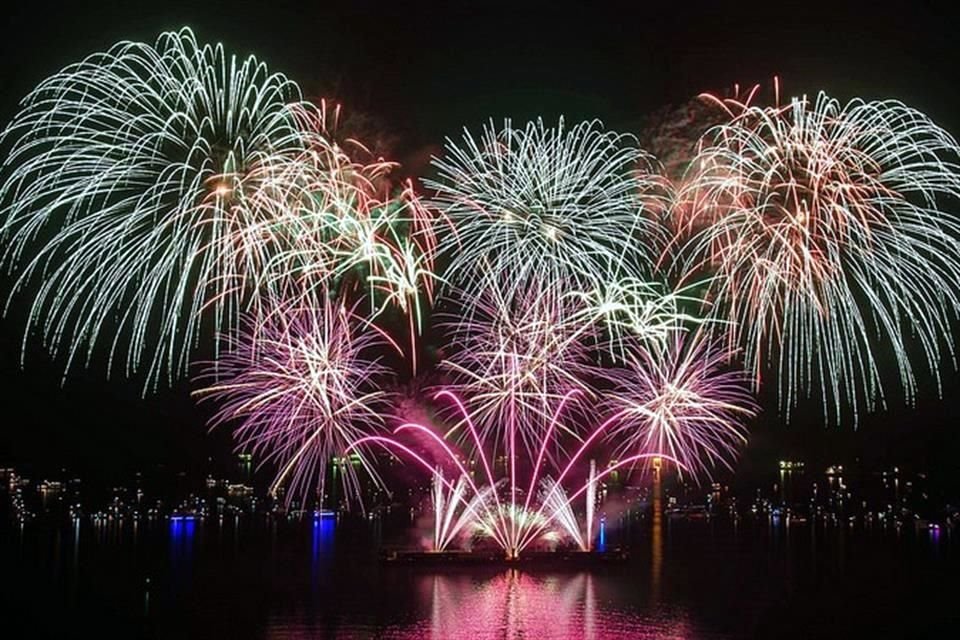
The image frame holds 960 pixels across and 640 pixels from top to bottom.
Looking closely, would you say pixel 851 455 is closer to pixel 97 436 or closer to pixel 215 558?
pixel 97 436

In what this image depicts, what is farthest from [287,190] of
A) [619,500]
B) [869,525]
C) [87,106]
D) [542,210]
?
[619,500]

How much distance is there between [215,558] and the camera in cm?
4675

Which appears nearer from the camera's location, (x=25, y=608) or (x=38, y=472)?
(x=25, y=608)

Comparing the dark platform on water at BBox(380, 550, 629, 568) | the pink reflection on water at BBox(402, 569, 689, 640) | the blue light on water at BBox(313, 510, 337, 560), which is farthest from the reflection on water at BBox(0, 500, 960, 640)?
the dark platform on water at BBox(380, 550, 629, 568)

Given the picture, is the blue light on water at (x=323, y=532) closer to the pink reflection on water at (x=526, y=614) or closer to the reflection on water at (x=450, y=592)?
the reflection on water at (x=450, y=592)

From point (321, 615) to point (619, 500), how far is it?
83.9 meters

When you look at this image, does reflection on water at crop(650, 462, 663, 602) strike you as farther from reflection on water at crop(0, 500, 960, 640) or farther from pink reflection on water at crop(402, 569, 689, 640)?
pink reflection on water at crop(402, 569, 689, 640)

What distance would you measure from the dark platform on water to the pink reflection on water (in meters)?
2.70

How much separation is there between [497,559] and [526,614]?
1000 cm

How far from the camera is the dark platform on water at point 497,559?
128 feet

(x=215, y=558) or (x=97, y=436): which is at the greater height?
(x=97, y=436)

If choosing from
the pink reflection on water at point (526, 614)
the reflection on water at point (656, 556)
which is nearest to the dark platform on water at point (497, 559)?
the reflection on water at point (656, 556)

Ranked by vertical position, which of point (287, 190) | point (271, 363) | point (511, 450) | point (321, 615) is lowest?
point (321, 615)

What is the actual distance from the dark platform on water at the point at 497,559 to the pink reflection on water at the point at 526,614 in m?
2.70
